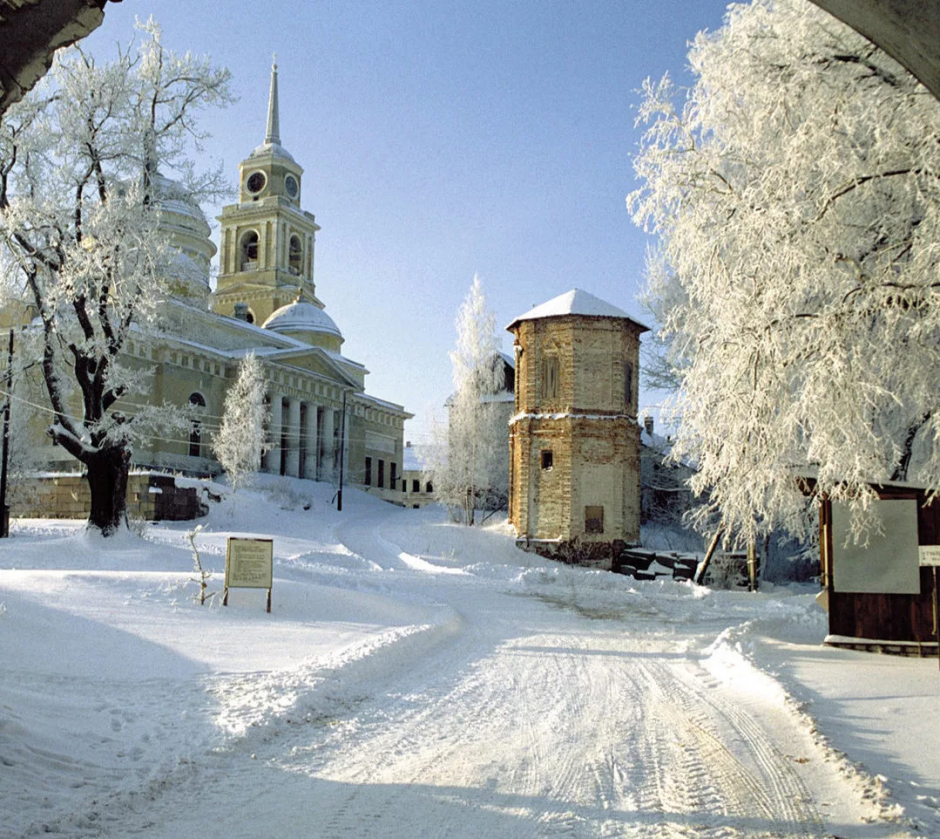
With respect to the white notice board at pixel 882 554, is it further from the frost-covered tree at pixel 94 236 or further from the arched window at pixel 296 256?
the arched window at pixel 296 256

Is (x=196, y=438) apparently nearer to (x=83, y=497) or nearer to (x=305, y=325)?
(x=83, y=497)

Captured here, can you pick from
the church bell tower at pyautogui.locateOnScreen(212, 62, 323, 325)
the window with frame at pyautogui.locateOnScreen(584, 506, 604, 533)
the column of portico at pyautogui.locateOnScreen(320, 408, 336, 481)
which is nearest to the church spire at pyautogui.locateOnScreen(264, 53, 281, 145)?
the church bell tower at pyautogui.locateOnScreen(212, 62, 323, 325)

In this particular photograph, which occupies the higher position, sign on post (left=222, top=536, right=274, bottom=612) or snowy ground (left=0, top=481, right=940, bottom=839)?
sign on post (left=222, top=536, right=274, bottom=612)

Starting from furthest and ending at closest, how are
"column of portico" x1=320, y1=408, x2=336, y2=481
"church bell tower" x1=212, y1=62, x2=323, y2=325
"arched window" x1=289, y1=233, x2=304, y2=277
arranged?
"arched window" x1=289, y1=233, x2=304, y2=277 → "church bell tower" x1=212, y1=62, x2=323, y2=325 → "column of portico" x1=320, y1=408, x2=336, y2=481

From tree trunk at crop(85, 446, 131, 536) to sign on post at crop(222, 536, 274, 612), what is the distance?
8.79 meters

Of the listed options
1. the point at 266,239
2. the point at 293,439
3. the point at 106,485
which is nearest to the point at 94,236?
the point at 106,485

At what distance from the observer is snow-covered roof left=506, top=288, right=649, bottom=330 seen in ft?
112

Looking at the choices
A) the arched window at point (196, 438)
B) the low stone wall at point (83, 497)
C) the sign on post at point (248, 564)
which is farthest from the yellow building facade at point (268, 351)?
the sign on post at point (248, 564)

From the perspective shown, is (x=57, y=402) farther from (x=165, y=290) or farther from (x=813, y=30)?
(x=813, y=30)

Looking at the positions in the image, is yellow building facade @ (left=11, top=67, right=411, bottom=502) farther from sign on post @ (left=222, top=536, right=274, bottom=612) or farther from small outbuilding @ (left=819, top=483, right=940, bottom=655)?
small outbuilding @ (left=819, top=483, right=940, bottom=655)

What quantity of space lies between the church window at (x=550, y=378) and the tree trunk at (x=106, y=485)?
1746 centimetres

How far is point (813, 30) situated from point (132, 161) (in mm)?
16580

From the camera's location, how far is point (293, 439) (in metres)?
53.8

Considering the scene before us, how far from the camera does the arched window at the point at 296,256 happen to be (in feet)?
251
